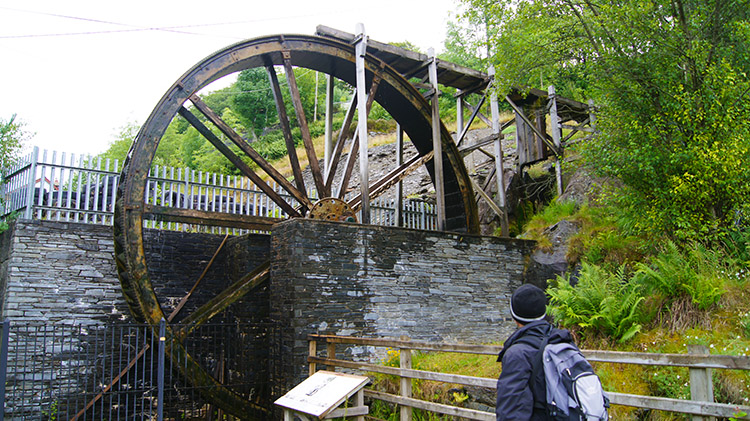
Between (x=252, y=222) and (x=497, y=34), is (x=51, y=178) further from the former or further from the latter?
(x=497, y=34)

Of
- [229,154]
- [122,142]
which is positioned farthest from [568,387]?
[122,142]

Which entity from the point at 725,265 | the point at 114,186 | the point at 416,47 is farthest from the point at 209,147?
the point at 725,265

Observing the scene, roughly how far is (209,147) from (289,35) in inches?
1057

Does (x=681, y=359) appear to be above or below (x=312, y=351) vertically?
above

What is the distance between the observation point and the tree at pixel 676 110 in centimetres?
741

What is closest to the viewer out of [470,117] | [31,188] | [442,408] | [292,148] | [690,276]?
[442,408]

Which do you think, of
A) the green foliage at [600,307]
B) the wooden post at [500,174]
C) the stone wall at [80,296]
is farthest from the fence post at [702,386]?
the wooden post at [500,174]

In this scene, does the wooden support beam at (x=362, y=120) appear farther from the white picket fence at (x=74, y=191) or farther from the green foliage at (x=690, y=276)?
the green foliage at (x=690, y=276)

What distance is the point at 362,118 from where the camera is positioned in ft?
31.0

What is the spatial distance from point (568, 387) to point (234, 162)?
7379 millimetres

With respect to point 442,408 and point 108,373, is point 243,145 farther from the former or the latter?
point 442,408

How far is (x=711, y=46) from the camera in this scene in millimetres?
7664

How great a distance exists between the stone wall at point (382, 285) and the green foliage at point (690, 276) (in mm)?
2873

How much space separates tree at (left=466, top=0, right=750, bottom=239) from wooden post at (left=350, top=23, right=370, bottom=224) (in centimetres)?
349
